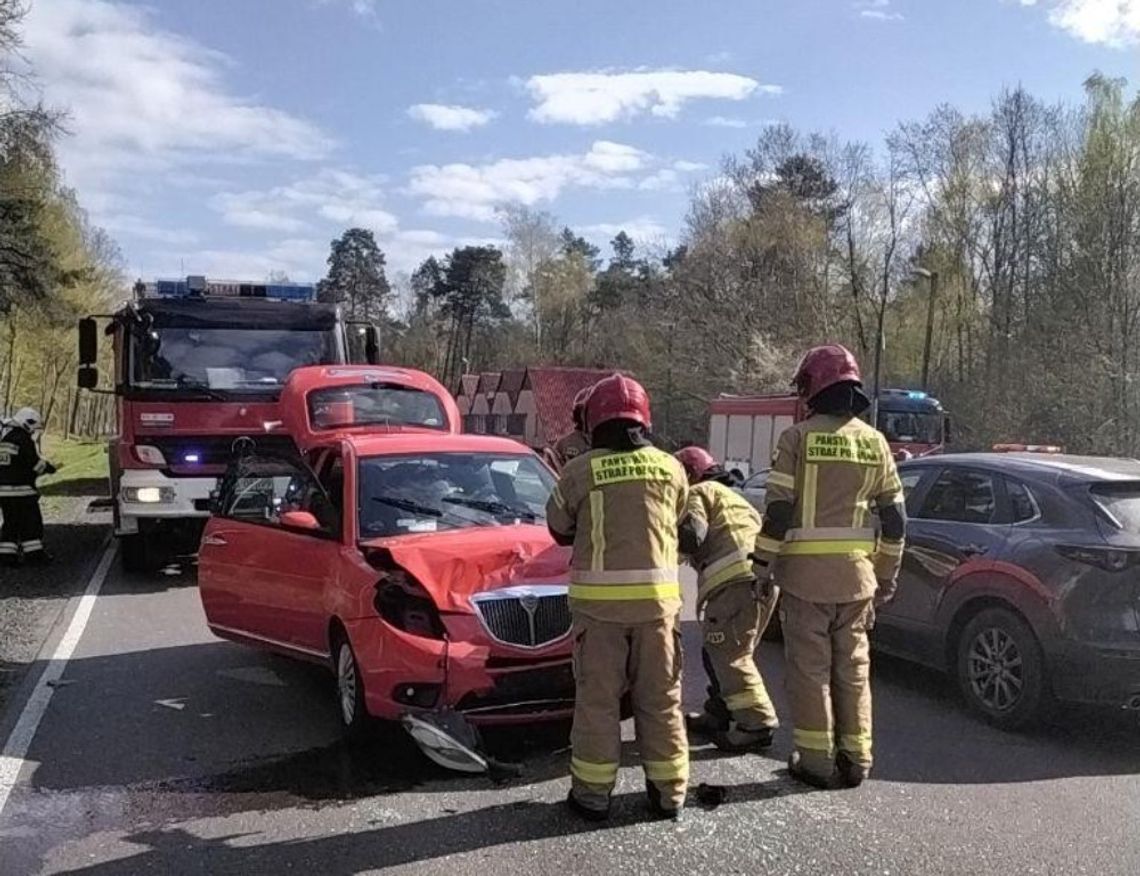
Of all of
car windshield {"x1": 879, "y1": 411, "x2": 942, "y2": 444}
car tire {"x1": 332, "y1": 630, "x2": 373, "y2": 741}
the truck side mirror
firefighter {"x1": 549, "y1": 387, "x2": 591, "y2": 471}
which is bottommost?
car tire {"x1": 332, "y1": 630, "x2": 373, "y2": 741}

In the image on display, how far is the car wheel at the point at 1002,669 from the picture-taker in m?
5.95

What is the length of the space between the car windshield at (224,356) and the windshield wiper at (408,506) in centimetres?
570

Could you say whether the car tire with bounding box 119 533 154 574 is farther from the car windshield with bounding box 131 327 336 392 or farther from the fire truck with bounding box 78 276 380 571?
the car windshield with bounding box 131 327 336 392

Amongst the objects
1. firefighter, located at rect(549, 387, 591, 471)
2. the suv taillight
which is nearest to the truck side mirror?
firefighter, located at rect(549, 387, 591, 471)

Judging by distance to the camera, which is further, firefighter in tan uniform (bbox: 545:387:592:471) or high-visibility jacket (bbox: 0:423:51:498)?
high-visibility jacket (bbox: 0:423:51:498)

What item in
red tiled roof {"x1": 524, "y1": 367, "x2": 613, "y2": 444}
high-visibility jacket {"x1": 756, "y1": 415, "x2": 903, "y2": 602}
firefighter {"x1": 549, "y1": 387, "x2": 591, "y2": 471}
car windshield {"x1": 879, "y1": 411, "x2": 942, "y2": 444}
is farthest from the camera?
red tiled roof {"x1": 524, "y1": 367, "x2": 613, "y2": 444}

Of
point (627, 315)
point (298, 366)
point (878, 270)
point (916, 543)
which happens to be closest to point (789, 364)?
point (878, 270)

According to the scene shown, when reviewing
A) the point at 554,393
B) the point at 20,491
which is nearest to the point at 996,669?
the point at 20,491

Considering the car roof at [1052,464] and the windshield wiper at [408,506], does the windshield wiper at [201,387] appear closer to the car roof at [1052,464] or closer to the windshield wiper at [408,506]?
the windshield wiper at [408,506]

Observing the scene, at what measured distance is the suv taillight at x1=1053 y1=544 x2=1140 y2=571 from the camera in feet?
18.6

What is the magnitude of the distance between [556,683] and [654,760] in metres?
0.84

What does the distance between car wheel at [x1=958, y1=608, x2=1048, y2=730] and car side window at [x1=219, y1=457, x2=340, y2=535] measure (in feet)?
13.0

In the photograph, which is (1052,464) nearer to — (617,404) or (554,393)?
(617,404)

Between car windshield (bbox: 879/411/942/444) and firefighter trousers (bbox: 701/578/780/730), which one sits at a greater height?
car windshield (bbox: 879/411/942/444)
